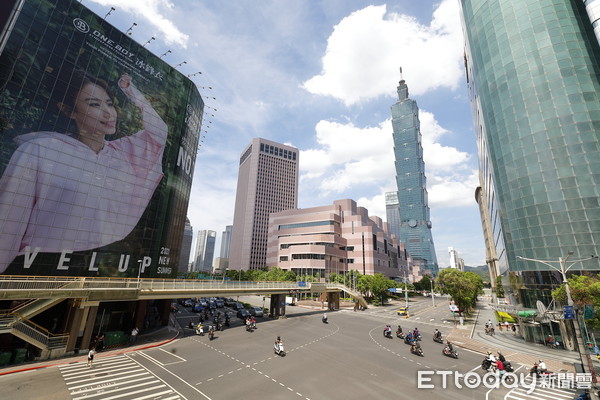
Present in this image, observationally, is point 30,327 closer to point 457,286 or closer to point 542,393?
point 542,393

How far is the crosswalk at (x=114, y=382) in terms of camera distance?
53.8ft

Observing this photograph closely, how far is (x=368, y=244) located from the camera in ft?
347

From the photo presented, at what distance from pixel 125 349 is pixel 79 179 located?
2068 cm

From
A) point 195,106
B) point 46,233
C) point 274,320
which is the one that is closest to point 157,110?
point 195,106

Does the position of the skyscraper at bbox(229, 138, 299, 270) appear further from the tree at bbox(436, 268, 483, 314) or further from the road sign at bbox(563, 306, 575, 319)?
the road sign at bbox(563, 306, 575, 319)

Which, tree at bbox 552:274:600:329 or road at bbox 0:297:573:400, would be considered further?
tree at bbox 552:274:600:329

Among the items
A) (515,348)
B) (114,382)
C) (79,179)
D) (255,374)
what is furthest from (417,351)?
(79,179)

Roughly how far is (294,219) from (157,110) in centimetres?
7650

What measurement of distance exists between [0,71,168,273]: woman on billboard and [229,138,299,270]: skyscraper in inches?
5379

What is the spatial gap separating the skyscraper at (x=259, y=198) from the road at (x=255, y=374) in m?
145

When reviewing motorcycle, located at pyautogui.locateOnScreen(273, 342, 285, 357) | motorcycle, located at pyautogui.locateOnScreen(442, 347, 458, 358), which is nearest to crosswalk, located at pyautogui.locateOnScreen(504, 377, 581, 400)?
motorcycle, located at pyautogui.locateOnScreen(442, 347, 458, 358)

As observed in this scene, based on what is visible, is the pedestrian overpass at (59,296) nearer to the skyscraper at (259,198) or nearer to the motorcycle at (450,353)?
the motorcycle at (450,353)

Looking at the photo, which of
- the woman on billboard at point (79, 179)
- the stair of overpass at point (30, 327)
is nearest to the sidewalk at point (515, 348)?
the stair of overpass at point (30, 327)

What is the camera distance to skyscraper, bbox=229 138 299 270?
17600 centimetres
